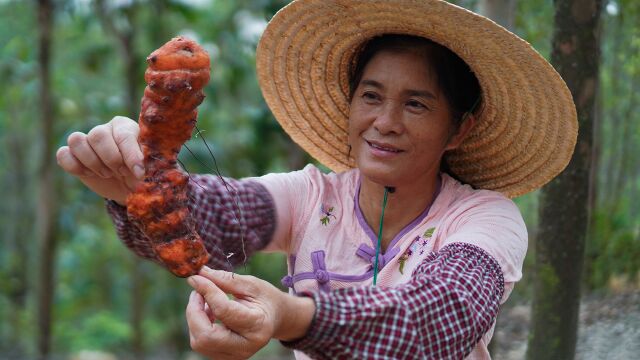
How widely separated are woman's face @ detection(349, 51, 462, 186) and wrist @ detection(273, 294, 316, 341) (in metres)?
0.68

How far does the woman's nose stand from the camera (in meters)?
1.78

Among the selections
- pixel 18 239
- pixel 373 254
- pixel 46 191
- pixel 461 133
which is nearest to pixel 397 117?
pixel 461 133

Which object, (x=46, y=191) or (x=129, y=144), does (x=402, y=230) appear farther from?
(x=46, y=191)

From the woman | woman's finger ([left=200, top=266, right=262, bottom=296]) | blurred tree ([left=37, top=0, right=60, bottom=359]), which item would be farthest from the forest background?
woman's finger ([left=200, top=266, right=262, bottom=296])

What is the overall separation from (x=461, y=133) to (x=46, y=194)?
12.2 ft

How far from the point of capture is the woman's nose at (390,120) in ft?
5.84

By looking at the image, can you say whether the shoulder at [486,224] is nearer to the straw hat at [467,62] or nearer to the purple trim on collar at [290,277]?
the straw hat at [467,62]

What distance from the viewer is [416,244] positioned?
1891 millimetres

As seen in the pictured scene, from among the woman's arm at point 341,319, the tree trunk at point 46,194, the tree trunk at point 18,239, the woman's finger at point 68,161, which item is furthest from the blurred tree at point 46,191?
the woman's arm at point 341,319

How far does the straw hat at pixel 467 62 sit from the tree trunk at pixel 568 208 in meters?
0.27

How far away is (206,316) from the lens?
126 cm

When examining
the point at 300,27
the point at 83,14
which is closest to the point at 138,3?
the point at 83,14

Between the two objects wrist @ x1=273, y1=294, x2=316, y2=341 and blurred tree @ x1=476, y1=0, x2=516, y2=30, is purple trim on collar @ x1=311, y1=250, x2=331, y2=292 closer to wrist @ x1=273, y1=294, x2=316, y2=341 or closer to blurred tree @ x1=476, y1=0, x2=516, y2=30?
wrist @ x1=273, y1=294, x2=316, y2=341

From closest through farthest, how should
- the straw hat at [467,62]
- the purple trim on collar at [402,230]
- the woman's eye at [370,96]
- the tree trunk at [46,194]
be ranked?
1. the straw hat at [467,62]
2. the woman's eye at [370,96]
3. the purple trim on collar at [402,230]
4. the tree trunk at [46,194]
